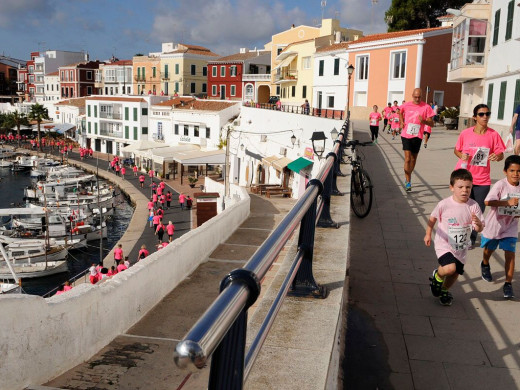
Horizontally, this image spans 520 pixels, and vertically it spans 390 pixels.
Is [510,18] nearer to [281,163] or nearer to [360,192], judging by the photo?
[281,163]

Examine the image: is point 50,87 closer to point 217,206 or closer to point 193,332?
point 217,206

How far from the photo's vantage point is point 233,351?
1534 mm

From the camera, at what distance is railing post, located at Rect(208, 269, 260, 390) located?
1.44 m

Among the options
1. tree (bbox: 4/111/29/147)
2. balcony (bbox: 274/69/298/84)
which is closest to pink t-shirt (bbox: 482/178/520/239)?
balcony (bbox: 274/69/298/84)

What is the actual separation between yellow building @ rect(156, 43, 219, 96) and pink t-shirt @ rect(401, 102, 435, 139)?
64.4m

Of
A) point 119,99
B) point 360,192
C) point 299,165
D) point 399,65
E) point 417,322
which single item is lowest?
point 299,165

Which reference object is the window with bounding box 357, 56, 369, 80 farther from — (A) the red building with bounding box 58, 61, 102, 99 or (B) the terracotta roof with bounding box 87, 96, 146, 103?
(A) the red building with bounding box 58, 61, 102, 99

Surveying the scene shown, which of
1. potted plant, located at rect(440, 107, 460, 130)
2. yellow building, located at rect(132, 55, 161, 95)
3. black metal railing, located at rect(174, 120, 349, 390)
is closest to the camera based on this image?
black metal railing, located at rect(174, 120, 349, 390)

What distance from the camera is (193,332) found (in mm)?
1197

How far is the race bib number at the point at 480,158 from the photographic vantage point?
6484 mm

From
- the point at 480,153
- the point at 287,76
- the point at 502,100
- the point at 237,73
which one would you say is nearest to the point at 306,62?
the point at 287,76

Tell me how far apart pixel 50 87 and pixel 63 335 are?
99.0 metres

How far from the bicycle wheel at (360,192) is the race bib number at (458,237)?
305 cm

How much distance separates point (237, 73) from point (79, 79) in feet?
117
